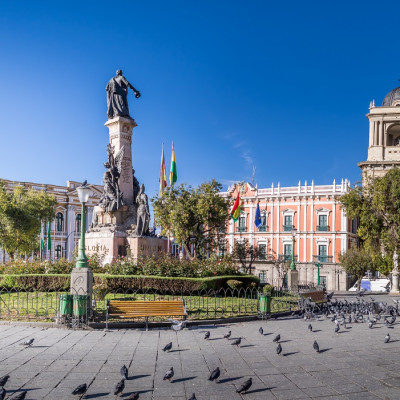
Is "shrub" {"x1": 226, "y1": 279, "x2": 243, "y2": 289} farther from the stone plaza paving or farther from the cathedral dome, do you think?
the cathedral dome

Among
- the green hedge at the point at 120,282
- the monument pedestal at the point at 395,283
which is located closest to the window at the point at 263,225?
the monument pedestal at the point at 395,283

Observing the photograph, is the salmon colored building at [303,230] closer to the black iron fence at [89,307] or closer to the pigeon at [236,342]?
the black iron fence at [89,307]

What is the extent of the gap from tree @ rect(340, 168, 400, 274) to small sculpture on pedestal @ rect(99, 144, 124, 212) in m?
21.1

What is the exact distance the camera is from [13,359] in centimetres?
946

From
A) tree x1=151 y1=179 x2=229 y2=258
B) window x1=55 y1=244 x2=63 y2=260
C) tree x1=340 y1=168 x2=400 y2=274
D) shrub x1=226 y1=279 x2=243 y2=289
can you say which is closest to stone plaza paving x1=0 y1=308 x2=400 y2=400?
shrub x1=226 y1=279 x2=243 y2=289

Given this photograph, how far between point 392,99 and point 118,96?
3855 cm

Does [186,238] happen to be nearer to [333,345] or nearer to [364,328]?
[364,328]

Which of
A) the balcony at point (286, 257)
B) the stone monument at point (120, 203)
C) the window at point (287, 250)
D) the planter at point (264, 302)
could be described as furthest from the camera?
the window at point (287, 250)

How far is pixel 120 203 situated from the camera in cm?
2383

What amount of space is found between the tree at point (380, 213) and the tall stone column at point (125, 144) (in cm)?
2041

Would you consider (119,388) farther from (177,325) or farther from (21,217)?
(21,217)

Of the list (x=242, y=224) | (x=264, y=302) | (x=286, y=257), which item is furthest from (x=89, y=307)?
(x=242, y=224)

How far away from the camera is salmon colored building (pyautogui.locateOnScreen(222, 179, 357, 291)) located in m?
50.0

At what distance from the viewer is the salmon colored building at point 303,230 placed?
49969 millimetres
